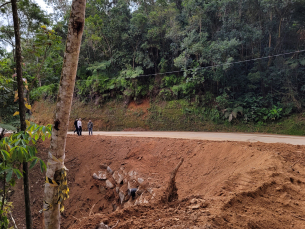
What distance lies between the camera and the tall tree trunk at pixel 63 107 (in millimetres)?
2693

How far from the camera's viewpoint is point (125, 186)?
930 cm

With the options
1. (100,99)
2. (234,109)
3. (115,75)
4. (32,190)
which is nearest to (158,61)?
(115,75)

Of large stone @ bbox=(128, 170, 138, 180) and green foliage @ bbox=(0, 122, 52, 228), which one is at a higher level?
green foliage @ bbox=(0, 122, 52, 228)

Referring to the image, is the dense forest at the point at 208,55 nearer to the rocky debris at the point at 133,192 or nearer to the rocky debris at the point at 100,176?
the rocky debris at the point at 100,176

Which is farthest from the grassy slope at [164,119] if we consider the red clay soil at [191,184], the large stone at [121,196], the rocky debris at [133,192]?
the rocky debris at [133,192]

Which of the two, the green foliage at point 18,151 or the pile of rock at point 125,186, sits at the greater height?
the green foliage at point 18,151

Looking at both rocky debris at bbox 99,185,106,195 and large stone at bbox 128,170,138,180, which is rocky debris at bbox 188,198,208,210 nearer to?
large stone at bbox 128,170,138,180

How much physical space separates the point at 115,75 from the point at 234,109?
600 inches

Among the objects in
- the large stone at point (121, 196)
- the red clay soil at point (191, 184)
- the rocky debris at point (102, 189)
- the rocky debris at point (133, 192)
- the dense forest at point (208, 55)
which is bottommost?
the rocky debris at point (102, 189)

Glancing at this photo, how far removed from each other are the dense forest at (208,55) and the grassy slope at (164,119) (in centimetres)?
75

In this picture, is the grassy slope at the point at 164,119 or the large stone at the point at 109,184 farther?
the grassy slope at the point at 164,119

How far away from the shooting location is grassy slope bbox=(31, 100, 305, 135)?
666 inches

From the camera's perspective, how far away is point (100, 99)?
82.9 feet

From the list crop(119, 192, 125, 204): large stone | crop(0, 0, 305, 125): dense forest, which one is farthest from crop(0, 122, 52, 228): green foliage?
crop(0, 0, 305, 125): dense forest
